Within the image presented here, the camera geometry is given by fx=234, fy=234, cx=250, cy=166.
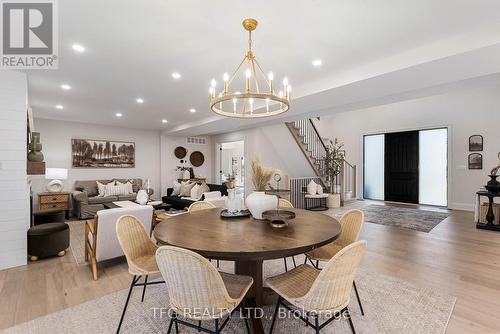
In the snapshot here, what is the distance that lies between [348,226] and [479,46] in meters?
2.12

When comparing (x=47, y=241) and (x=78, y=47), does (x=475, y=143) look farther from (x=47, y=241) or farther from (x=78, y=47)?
(x=47, y=241)

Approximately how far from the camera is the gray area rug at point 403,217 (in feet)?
15.4

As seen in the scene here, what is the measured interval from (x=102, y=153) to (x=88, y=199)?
164 cm

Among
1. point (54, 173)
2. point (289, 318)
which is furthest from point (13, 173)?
point (289, 318)

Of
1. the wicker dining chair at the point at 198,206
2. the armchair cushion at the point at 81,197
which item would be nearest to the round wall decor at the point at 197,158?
the armchair cushion at the point at 81,197

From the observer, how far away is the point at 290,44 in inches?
97.6

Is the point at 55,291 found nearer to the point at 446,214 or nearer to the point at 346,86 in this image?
the point at 346,86

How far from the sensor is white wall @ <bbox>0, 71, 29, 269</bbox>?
291 cm

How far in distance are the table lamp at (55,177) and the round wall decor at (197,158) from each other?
3.79 metres

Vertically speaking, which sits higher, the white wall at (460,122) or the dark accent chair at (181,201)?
the white wall at (460,122)

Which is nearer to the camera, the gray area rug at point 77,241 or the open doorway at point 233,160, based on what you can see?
the gray area rug at point 77,241

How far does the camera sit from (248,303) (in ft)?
6.47

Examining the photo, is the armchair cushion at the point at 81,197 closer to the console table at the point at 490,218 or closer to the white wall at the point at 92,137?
the white wall at the point at 92,137

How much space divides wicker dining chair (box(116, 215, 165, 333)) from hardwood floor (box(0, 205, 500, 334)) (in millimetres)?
739
